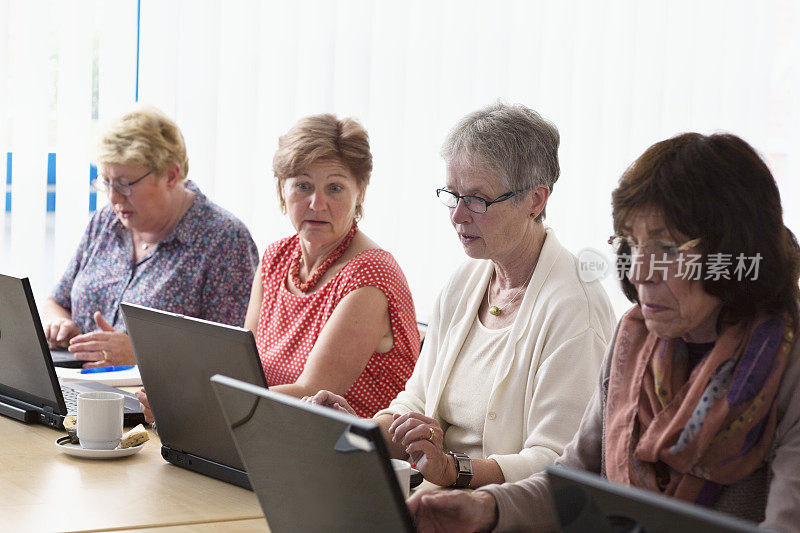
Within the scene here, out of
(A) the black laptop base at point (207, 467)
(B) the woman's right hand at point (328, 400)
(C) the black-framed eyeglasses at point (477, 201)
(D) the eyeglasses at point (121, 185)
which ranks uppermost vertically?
(C) the black-framed eyeglasses at point (477, 201)

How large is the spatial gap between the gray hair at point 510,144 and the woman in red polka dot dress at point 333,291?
495 millimetres

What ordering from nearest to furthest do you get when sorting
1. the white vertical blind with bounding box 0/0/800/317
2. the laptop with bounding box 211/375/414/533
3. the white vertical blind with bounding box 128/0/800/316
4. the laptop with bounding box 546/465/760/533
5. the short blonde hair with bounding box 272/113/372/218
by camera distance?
the laptop with bounding box 546/465/760/533, the laptop with bounding box 211/375/414/533, the short blonde hair with bounding box 272/113/372/218, the white vertical blind with bounding box 0/0/800/317, the white vertical blind with bounding box 128/0/800/316

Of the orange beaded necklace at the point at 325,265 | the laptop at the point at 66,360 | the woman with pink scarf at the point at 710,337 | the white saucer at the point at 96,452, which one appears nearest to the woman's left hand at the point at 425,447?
the woman with pink scarf at the point at 710,337

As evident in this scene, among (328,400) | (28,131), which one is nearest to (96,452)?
(328,400)

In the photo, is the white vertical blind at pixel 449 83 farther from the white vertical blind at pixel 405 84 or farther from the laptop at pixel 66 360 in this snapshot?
the laptop at pixel 66 360

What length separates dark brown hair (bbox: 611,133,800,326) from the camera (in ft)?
4.22

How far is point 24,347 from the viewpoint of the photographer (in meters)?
2.02

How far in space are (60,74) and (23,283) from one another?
181 centimetres

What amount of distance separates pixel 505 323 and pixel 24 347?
100 cm

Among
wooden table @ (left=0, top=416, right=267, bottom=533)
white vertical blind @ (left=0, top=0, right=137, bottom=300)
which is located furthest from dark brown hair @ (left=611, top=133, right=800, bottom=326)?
Result: white vertical blind @ (left=0, top=0, right=137, bottom=300)

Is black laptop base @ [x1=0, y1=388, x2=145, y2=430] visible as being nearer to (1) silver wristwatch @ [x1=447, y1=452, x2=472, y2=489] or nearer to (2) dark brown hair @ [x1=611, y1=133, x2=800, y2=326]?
(1) silver wristwatch @ [x1=447, y1=452, x2=472, y2=489]

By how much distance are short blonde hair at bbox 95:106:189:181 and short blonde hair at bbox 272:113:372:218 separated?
2.22 ft

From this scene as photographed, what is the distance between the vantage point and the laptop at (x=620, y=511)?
2.54 ft

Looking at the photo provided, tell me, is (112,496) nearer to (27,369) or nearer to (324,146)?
(27,369)
